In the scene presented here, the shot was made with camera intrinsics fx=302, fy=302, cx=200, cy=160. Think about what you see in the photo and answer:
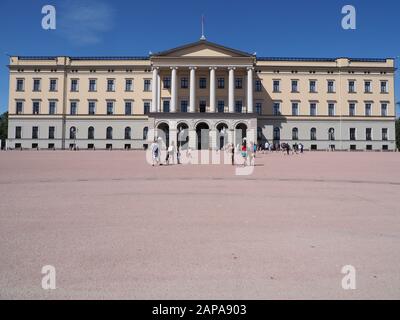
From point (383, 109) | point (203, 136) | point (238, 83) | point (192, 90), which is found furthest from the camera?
point (383, 109)

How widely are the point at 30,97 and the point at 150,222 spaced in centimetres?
6574

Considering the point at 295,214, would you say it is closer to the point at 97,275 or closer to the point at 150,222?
the point at 150,222

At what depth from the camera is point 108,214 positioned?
7.12 metres

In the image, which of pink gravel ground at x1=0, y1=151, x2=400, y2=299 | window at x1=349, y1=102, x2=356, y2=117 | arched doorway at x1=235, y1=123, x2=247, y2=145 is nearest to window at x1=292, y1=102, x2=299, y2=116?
Answer: window at x1=349, y1=102, x2=356, y2=117

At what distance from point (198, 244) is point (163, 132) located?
51599mm

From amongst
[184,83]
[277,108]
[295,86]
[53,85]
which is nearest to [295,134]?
[277,108]

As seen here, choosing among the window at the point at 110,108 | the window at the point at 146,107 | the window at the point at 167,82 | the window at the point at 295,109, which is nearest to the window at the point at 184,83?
the window at the point at 167,82

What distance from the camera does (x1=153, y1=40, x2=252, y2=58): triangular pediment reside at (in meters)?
54.5

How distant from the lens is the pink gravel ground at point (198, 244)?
359 cm

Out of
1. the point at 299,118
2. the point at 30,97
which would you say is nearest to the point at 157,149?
the point at 299,118

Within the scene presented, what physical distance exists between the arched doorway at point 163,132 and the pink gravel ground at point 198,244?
45.3m

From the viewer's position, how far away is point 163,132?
55.8 meters

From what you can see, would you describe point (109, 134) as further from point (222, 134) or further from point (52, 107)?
point (222, 134)

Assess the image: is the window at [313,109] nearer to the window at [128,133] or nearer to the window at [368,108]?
the window at [368,108]
